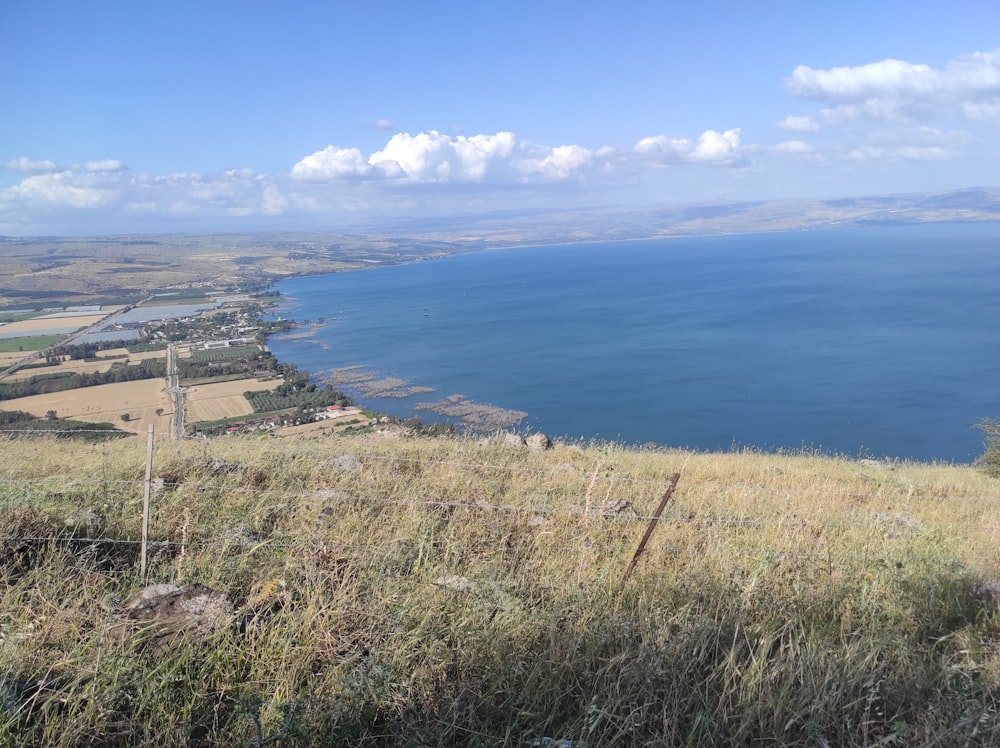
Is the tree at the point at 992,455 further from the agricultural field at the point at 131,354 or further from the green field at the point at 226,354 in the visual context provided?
the agricultural field at the point at 131,354

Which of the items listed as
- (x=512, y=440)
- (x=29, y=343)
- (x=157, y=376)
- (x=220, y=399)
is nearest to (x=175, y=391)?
(x=220, y=399)

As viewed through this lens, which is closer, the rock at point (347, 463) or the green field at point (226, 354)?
the rock at point (347, 463)

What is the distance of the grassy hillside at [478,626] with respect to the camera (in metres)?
2.35

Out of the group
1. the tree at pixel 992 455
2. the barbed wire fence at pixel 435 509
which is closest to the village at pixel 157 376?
the barbed wire fence at pixel 435 509

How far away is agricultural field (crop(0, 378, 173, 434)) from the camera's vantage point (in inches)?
995

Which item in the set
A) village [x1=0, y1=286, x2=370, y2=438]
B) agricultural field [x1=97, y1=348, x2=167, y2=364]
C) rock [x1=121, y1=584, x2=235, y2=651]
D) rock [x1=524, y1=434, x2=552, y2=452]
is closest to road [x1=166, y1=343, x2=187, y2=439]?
village [x1=0, y1=286, x2=370, y2=438]

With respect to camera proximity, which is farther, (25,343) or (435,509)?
(25,343)

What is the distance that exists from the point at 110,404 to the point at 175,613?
100 ft

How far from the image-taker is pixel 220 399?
30.9 metres

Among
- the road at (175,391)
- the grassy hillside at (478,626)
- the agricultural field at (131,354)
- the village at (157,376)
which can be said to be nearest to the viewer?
the grassy hillside at (478,626)

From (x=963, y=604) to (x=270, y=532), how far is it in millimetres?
4597

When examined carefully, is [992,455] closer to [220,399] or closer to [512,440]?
[512,440]

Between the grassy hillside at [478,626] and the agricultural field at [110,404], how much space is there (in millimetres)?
22172

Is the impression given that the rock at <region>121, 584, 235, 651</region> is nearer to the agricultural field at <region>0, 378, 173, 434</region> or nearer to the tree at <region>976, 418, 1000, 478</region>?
the tree at <region>976, 418, 1000, 478</region>
